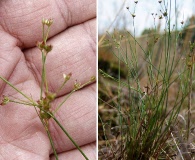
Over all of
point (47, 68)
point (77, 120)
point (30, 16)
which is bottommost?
point (77, 120)

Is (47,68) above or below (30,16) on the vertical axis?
below

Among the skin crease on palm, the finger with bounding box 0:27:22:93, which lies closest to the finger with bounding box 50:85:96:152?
the skin crease on palm

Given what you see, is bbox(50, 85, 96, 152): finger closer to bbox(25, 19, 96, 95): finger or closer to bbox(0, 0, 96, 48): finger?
bbox(25, 19, 96, 95): finger

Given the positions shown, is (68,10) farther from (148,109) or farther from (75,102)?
(148,109)

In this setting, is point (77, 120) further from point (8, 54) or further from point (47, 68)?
point (8, 54)

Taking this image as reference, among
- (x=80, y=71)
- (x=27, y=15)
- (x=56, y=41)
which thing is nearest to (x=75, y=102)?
(x=80, y=71)

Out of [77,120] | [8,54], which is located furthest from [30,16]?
[77,120]
